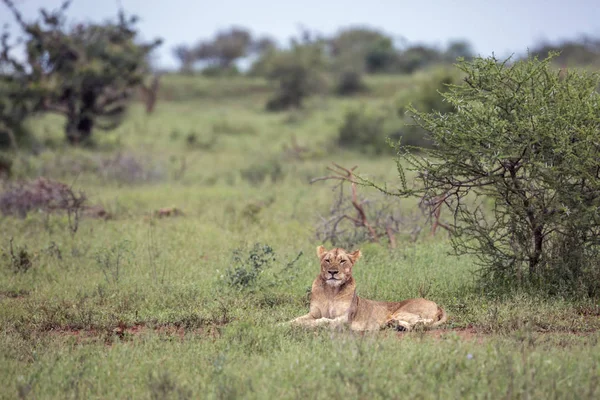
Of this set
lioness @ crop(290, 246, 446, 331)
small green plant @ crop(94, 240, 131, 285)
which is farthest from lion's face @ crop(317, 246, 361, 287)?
small green plant @ crop(94, 240, 131, 285)

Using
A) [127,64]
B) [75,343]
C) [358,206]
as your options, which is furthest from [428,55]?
[75,343]

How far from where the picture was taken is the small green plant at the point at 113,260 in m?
10.0

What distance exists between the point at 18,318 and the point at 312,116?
27.4m

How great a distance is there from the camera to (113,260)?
11.0m

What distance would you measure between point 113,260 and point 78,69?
15898mm

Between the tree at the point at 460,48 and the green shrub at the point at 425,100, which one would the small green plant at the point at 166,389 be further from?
the tree at the point at 460,48

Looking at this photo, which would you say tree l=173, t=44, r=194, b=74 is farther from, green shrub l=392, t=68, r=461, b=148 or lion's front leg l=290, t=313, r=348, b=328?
lion's front leg l=290, t=313, r=348, b=328

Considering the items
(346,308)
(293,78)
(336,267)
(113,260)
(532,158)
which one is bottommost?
(113,260)

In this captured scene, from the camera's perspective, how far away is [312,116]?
35.0m

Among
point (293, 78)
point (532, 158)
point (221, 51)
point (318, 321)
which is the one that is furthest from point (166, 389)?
A: point (221, 51)

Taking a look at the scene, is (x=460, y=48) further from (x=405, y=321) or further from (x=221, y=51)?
(x=405, y=321)

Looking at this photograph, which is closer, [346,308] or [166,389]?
[166,389]

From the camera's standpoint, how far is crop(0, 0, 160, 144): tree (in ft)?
83.4

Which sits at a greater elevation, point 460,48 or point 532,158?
point 460,48
